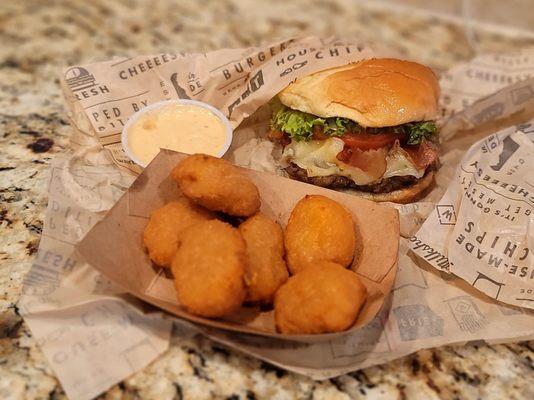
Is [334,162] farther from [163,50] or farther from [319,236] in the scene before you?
[163,50]

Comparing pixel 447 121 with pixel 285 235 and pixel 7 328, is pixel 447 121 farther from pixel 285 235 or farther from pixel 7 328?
pixel 7 328

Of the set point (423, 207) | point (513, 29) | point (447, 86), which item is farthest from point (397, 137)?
point (513, 29)

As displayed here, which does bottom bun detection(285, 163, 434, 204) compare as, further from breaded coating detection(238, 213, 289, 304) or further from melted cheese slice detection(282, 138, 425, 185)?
breaded coating detection(238, 213, 289, 304)

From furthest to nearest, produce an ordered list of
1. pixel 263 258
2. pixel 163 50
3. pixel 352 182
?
1. pixel 163 50
2. pixel 352 182
3. pixel 263 258

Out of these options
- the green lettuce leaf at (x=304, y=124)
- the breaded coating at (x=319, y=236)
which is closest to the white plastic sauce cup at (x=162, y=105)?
the green lettuce leaf at (x=304, y=124)

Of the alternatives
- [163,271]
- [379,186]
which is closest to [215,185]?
[163,271]

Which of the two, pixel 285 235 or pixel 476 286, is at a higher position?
pixel 285 235

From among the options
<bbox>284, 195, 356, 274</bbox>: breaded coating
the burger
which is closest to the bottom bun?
the burger
